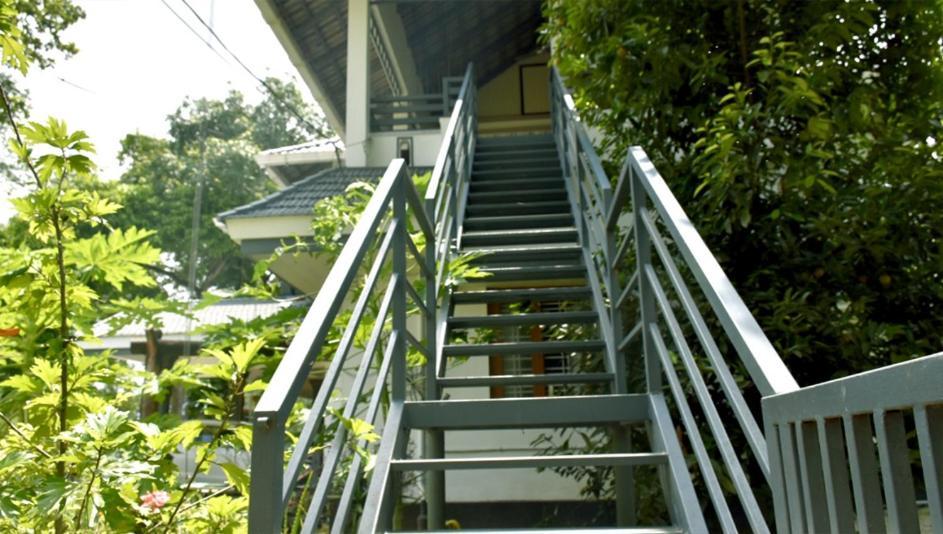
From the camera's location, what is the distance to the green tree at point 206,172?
11.1 metres

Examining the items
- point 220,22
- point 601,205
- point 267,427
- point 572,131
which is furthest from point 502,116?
point 267,427

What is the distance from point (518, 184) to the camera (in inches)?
264

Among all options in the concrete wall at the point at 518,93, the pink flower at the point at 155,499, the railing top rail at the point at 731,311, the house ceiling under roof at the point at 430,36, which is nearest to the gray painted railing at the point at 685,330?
the railing top rail at the point at 731,311

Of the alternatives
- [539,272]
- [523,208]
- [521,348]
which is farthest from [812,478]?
[523,208]

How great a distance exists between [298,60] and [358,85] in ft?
3.25

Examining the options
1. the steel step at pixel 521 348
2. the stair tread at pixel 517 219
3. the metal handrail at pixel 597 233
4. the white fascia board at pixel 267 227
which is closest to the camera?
the metal handrail at pixel 597 233

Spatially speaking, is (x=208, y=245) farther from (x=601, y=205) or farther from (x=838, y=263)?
(x=838, y=263)

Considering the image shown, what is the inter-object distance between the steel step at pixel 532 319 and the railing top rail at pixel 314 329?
1.69m

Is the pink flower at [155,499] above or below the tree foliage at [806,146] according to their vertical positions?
below

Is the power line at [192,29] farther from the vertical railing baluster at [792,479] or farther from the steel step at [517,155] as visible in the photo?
the vertical railing baluster at [792,479]

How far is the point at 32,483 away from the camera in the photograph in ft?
6.41

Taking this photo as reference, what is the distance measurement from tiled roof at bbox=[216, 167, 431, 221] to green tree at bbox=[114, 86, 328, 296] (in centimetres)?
314

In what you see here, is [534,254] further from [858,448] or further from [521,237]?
[858,448]

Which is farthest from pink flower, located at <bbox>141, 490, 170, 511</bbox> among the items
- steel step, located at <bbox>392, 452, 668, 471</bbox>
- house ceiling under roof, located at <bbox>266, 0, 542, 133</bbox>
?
house ceiling under roof, located at <bbox>266, 0, 542, 133</bbox>
